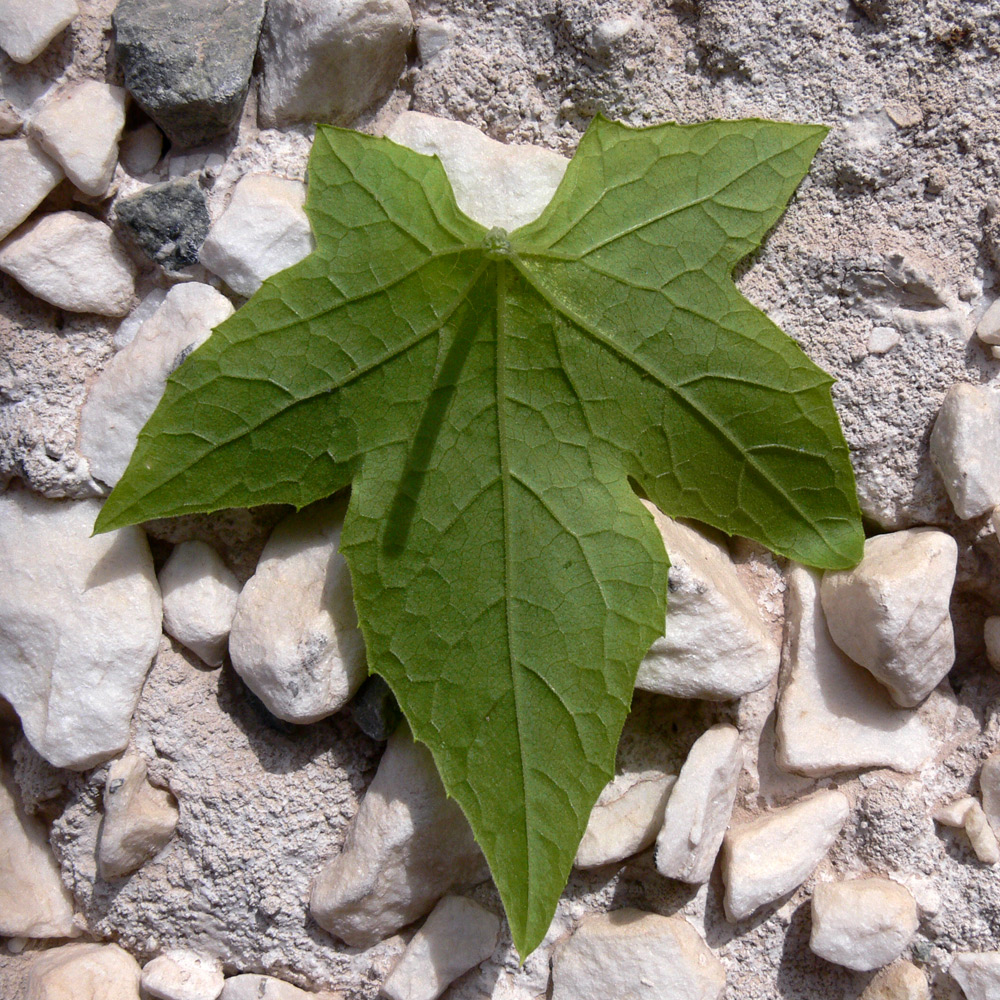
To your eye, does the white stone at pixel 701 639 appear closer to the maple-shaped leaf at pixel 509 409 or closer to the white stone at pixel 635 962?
the maple-shaped leaf at pixel 509 409

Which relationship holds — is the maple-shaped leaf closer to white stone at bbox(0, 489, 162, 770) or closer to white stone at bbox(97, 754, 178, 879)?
white stone at bbox(0, 489, 162, 770)

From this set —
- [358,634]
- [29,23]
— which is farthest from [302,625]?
[29,23]

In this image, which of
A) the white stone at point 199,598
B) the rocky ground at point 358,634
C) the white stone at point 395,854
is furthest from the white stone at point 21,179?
the white stone at point 395,854

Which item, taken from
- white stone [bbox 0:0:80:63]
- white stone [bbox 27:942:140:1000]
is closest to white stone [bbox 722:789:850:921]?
white stone [bbox 27:942:140:1000]

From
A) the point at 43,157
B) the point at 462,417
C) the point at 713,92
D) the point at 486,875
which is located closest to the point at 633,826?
the point at 486,875

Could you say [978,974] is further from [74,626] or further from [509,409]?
[74,626]
